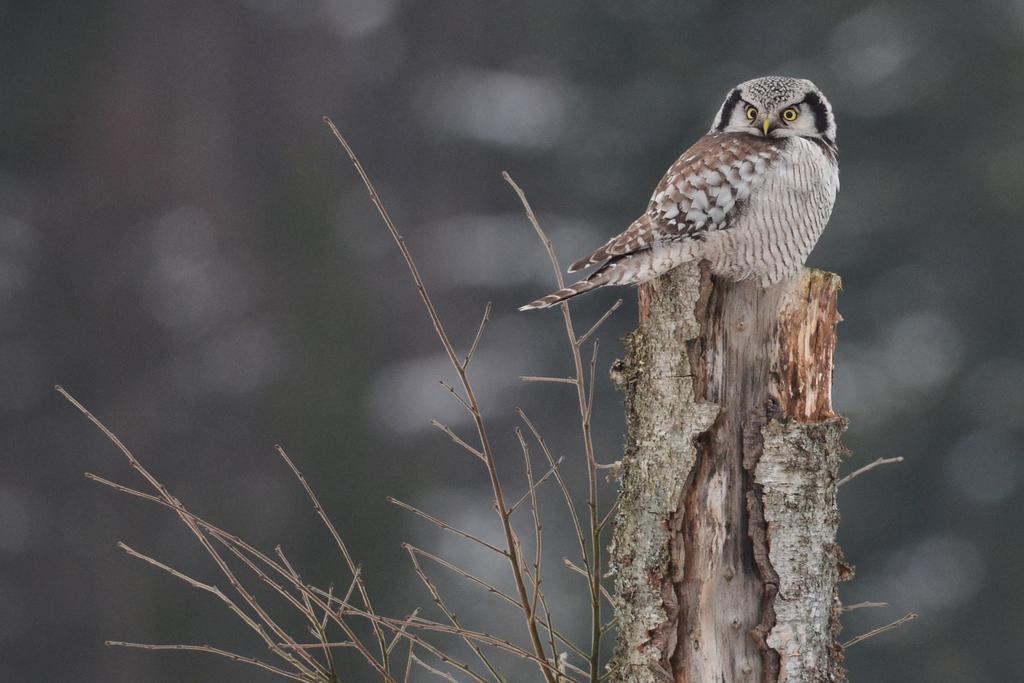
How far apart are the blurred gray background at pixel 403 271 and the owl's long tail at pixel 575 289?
4356mm

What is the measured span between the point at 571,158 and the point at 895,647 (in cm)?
379

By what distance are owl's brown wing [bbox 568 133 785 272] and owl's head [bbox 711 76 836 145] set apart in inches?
6.3

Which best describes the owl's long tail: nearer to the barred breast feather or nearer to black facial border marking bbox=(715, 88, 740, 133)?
the barred breast feather

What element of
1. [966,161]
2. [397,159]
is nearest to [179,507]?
[397,159]

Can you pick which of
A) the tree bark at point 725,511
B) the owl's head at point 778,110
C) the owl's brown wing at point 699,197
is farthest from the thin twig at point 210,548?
the owl's head at point 778,110

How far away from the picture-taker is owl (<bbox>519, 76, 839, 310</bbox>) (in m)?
1.90

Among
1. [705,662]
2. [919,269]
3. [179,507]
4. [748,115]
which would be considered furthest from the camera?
[919,269]

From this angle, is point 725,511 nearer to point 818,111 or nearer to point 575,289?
point 575,289

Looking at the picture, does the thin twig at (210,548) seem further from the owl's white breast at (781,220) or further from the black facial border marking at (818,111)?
the black facial border marking at (818,111)

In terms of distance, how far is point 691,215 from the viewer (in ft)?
6.54

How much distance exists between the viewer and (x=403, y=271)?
275 inches

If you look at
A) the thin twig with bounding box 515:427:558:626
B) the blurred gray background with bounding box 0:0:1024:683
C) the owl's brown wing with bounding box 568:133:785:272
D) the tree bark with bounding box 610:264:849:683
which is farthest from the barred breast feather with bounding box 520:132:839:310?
the blurred gray background with bounding box 0:0:1024:683

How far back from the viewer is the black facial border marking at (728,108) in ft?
7.75

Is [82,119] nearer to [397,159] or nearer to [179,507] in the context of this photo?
[397,159]
